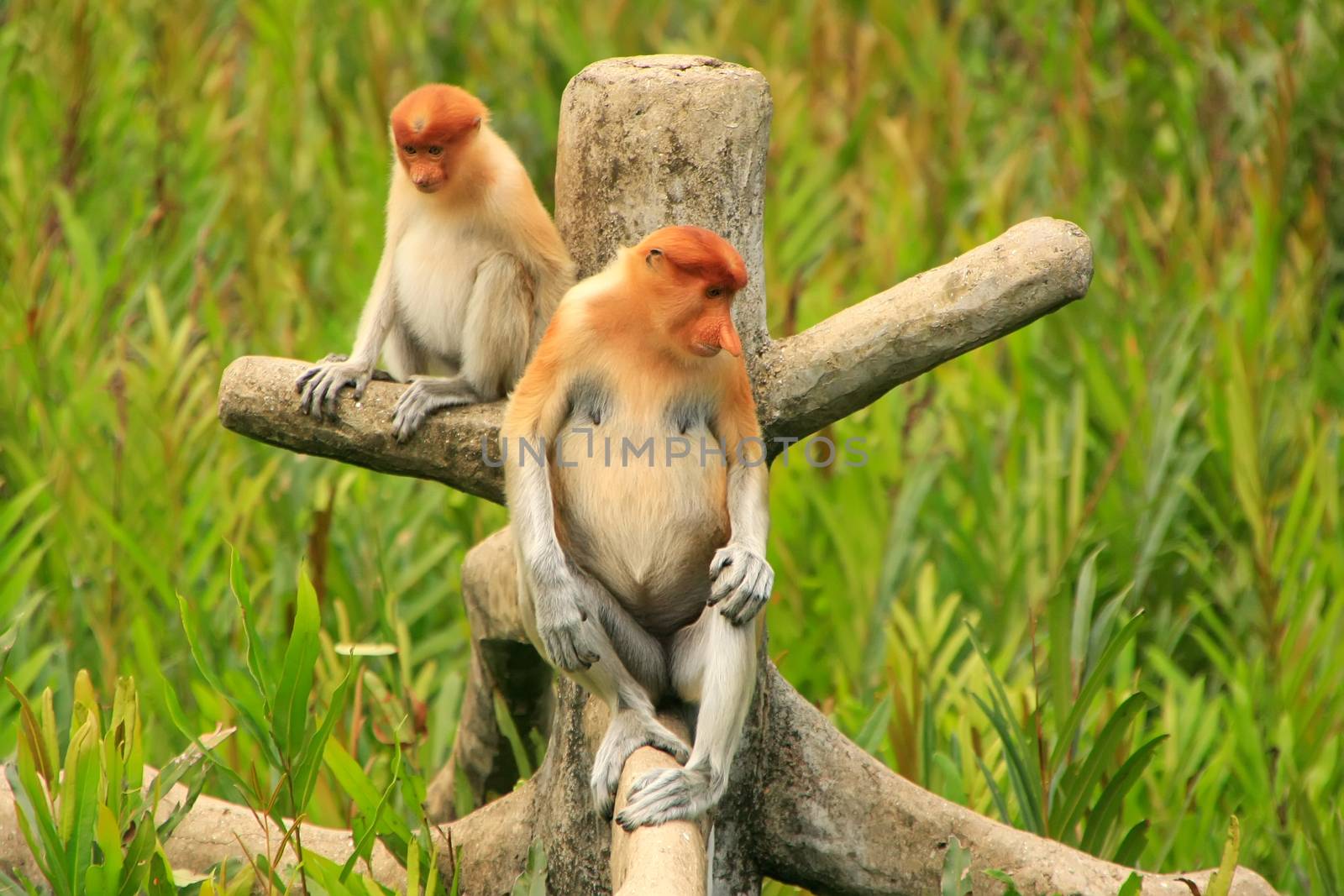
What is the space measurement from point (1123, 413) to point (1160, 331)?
41 cm

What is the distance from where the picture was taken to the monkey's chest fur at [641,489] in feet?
5.99

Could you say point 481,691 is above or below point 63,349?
below

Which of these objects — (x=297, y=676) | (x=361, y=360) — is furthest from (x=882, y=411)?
(x=297, y=676)

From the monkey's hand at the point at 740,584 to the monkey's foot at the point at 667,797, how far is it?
7.7 inches

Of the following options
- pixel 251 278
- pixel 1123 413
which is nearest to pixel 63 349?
pixel 251 278

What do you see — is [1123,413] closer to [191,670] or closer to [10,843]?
[191,670]

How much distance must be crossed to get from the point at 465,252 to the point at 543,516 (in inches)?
25.3

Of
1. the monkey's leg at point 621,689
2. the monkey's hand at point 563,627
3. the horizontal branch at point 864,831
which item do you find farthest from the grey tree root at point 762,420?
the monkey's hand at point 563,627

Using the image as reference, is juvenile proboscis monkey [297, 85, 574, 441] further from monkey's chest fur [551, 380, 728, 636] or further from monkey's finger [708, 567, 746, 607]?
monkey's finger [708, 567, 746, 607]

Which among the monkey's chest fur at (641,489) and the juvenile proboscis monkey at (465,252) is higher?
the juvenile proboscis monkey at (465,252)

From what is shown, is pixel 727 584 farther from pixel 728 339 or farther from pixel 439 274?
pixel 439 274

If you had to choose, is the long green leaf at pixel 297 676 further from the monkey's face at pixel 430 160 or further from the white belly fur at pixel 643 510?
the monkey's face at pixel 430 160

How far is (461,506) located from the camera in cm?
352

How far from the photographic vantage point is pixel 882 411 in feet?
12.1
